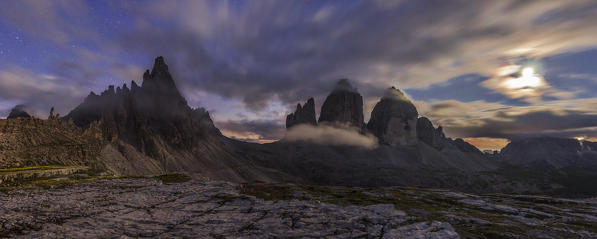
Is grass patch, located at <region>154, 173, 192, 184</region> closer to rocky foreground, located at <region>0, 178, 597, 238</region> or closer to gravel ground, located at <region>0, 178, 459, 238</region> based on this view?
rocky foreground, located at <region>0, 178, 597, 238</region>

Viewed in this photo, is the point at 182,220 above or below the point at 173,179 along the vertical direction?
above

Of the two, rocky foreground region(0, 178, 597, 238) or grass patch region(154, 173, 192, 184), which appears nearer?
rocky foreground region(0, 178, 597, 238)

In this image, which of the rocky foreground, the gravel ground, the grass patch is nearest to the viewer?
the gravel ground

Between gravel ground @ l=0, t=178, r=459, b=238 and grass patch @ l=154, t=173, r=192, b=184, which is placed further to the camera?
grass patch @ l=154, t=173, r=192, b=184

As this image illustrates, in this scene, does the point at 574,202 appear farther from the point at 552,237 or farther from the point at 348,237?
the point at 348,237

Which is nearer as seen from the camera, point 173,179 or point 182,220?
point 182,220

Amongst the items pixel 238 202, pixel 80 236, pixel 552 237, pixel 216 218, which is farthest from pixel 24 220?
pixel 552 237

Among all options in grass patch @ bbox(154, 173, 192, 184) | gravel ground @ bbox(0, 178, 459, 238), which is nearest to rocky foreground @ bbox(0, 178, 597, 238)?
gravel ground @ bbox(0, 178, 459, 238)

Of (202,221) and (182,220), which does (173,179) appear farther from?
(202,221)

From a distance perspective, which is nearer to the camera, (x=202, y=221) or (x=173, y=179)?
(x=202, y=221)

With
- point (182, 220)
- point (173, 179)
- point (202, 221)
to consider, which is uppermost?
point (182, 220)

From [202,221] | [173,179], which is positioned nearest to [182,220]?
[202,221]

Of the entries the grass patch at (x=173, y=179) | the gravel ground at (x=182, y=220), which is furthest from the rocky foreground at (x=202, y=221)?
the grass patch at (x=173, y=179)

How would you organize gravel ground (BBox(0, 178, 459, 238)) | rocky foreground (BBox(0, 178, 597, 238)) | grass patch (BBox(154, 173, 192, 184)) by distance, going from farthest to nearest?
grass patch (BBox(154, 173, 192, 184)) < rocky foreground (BBox(0, 178, 597, 238)) < gravel ground (BBox(0, 178, 459, 238))
